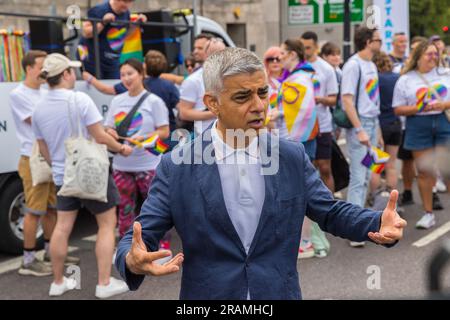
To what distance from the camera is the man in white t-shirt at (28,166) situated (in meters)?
5.43

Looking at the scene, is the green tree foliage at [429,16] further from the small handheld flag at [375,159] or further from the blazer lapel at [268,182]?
the blazer lapel at [268,182]

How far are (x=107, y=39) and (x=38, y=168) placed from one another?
2.32 m

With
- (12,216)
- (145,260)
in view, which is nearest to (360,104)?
(12,216)

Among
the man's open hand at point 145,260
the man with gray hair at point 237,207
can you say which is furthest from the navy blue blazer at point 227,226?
the man's open hand at point 145,260

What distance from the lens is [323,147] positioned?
6.41 metres

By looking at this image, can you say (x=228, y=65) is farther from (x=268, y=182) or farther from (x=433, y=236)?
(x=433, y=236)

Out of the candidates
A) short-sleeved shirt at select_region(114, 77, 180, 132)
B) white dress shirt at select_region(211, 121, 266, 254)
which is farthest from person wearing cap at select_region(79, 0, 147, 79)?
white dress shirt at select_region(211, 121, 266, 254)

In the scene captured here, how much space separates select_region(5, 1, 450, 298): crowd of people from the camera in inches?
190

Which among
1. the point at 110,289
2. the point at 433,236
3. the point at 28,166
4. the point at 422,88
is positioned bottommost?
the point at 433,236

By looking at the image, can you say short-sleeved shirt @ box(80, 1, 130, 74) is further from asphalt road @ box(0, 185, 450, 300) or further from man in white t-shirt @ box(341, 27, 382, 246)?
man in white t-shirt @ box(341, 27, 382, 246)

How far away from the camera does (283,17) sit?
2448 centimetres

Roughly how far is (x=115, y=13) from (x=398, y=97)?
314cm

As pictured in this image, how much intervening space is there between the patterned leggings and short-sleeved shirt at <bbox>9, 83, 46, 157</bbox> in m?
0.78

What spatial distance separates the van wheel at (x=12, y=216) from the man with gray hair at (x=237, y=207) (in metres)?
3.92
